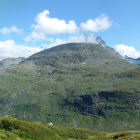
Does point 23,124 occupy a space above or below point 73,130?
above

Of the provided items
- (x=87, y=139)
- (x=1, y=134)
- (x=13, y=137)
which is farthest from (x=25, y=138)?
(x=87, y=139)

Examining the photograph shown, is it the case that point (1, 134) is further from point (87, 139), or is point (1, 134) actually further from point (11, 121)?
point (87, 139)

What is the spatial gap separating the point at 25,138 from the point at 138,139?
162 ft

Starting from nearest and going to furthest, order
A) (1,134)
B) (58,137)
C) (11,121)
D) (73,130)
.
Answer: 1. (1,134)
2. (11,121)
3. (58,137)
4. (73,130)

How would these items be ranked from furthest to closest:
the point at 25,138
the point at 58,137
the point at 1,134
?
the point at 58,137 < the point at 25,138 < the point at 1,134

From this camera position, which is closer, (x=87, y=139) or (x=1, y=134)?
(x=1, y=134)

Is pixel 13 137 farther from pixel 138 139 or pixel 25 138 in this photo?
pixel 138 139

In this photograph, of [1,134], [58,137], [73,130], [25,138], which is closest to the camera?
[1,134]

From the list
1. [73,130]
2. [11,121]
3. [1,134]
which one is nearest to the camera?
[1,134]

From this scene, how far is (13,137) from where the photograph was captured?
8050 centimetres

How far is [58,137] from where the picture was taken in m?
100

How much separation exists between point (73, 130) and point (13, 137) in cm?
4351

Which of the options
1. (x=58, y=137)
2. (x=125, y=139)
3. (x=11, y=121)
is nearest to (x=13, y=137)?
(x=11, y=121)

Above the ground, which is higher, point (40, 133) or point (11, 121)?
point (11, 121)
